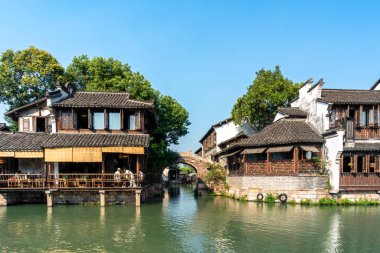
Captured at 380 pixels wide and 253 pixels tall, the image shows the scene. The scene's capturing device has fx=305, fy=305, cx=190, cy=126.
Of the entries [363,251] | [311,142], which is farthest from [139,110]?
[363,251]

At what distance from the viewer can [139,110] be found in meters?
26.1

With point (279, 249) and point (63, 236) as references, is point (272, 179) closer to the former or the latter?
point (279, 249)

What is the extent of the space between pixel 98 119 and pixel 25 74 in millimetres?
16832

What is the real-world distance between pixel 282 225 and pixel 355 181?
472 inches

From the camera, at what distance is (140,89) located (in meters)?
34.4

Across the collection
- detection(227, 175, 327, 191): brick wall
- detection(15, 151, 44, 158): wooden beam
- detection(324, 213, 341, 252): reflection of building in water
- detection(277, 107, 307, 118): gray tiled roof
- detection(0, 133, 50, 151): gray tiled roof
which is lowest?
detection(324, 213, 341, 252): reflection of building in water

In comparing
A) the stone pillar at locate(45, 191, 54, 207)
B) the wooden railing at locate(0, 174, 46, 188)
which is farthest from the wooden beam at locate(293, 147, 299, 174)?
the wooden railing at locate(0, 174, 46, 188)

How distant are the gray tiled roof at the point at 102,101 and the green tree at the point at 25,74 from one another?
11.1 meters

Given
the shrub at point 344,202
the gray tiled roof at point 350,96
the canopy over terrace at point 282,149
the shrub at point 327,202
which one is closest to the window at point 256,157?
the canopy over terrace at point 282,149

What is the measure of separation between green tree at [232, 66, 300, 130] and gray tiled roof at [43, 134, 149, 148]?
15.9 m

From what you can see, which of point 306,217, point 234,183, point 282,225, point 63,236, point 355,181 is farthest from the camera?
point 234,183

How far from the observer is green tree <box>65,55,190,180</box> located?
34406 mm

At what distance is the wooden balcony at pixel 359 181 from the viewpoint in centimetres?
2527

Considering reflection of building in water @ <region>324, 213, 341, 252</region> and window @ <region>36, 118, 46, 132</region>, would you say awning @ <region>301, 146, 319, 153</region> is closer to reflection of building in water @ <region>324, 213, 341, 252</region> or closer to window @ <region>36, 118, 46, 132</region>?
reflection of building in water @ <region>324, 213, 341, 252</region>
